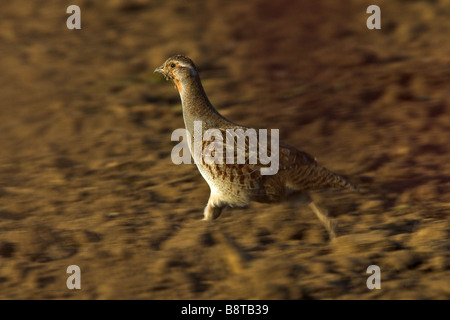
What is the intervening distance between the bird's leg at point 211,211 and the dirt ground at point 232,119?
0.08m

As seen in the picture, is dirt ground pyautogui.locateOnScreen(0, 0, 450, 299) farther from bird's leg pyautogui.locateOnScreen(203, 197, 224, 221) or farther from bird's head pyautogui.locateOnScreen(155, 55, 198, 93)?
bird's head pyautogui.locateOnScreen(155, 55, 198, 93)

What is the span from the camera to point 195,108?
617 centimetres

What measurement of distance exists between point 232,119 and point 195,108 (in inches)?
119

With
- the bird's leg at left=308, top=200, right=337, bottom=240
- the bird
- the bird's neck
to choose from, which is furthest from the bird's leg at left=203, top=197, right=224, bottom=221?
the bird's leg at left=308, top=200, right=337, bottom=240

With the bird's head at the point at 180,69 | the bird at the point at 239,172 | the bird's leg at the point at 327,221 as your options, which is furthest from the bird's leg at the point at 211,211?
the bird's head at the point at 180,69

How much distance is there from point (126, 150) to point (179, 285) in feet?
10.3

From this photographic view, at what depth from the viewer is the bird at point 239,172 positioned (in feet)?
19.4

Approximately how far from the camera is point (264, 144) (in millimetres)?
6059

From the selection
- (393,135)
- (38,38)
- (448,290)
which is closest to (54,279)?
(448,290)

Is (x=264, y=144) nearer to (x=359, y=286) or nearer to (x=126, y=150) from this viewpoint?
(x=359, y=286)

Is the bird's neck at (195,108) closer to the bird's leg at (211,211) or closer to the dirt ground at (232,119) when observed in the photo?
the bird's leg at (211,211)

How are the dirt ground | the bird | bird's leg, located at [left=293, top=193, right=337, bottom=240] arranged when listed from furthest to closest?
bird's leg, located at [left=293, top=193, right=337, bottom=240], the bird, the dirt ground

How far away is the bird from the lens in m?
5.92

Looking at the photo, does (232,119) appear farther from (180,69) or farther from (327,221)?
(327,221)
